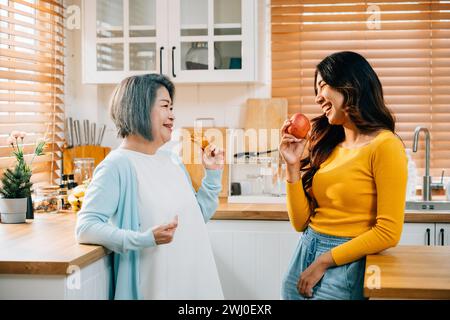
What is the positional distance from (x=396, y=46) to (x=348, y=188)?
1.58m

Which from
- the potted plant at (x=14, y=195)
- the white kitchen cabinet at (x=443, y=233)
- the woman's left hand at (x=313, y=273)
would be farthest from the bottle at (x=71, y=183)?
the white kitchen cabinet at (x=443, y=233)

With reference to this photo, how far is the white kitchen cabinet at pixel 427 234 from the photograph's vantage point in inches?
97.8

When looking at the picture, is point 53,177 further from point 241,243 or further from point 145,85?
point 145,85

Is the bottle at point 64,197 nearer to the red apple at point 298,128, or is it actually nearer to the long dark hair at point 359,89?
the red apple at point 298,128

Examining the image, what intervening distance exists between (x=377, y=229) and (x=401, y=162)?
0.56 feet

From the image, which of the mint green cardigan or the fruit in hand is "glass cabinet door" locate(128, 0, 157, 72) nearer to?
the fruit in hand

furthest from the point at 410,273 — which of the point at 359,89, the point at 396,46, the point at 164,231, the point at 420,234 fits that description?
the point at 396,46

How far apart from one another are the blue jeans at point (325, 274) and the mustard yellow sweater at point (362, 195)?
27 millimetres

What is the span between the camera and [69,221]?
88.5 inches

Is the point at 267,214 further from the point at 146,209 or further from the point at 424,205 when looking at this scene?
the point at 146,209

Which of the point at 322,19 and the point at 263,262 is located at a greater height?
the point at 322,19

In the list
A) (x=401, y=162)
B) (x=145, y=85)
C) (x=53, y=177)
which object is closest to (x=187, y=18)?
(x=53, y=177)

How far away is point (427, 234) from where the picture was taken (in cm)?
249

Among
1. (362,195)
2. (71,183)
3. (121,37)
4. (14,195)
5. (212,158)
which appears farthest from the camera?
(121,37)
